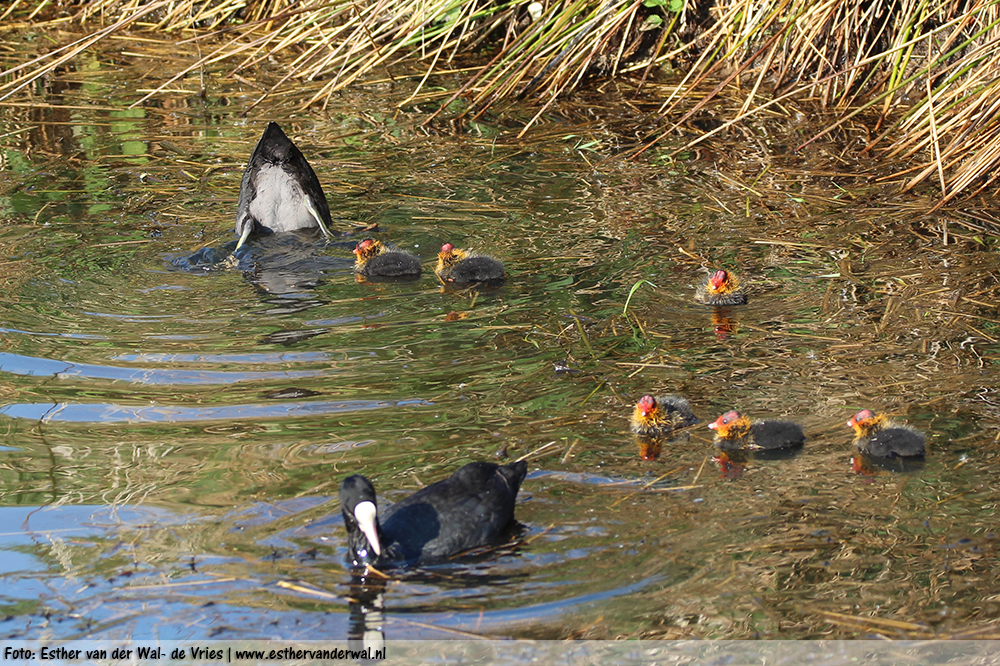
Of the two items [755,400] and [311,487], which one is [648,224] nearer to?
[755,400]

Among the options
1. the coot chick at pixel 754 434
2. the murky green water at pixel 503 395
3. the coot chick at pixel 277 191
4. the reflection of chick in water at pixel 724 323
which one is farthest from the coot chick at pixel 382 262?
the coot chick at pixel 754 434

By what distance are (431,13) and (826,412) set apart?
4369mm

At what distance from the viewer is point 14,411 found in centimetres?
384

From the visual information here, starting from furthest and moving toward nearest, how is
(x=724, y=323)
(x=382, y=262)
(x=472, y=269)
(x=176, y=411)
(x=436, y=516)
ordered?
(x=382, y=262) < (x=472, y=269) < (x=724, y=323) < (x=176, y=411) < (x=436, y=516)

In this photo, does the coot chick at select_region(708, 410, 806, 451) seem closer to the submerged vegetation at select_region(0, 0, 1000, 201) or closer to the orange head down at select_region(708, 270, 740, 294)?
the orange head down at select_region(708, 270, 740, 294)

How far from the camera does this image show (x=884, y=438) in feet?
11.1

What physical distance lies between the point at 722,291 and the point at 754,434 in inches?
46.6

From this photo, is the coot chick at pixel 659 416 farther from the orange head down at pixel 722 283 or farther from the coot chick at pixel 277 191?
the coot chick at pixel 277 191

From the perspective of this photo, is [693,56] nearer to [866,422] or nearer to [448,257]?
[448,257]

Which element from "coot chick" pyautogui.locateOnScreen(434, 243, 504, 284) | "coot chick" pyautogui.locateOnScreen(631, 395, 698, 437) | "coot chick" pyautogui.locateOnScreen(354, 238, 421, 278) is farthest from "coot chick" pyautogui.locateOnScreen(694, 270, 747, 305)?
"coot chick" pyautogui.locateOnScreen(354, 238, 421, 278)

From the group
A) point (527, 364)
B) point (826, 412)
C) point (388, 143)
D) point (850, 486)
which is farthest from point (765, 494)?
point (388, 143)

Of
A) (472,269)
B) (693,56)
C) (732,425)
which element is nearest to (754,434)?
(732,425)

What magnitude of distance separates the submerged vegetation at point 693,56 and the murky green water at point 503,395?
0.59 metres

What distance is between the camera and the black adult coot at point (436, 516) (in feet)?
9.71
